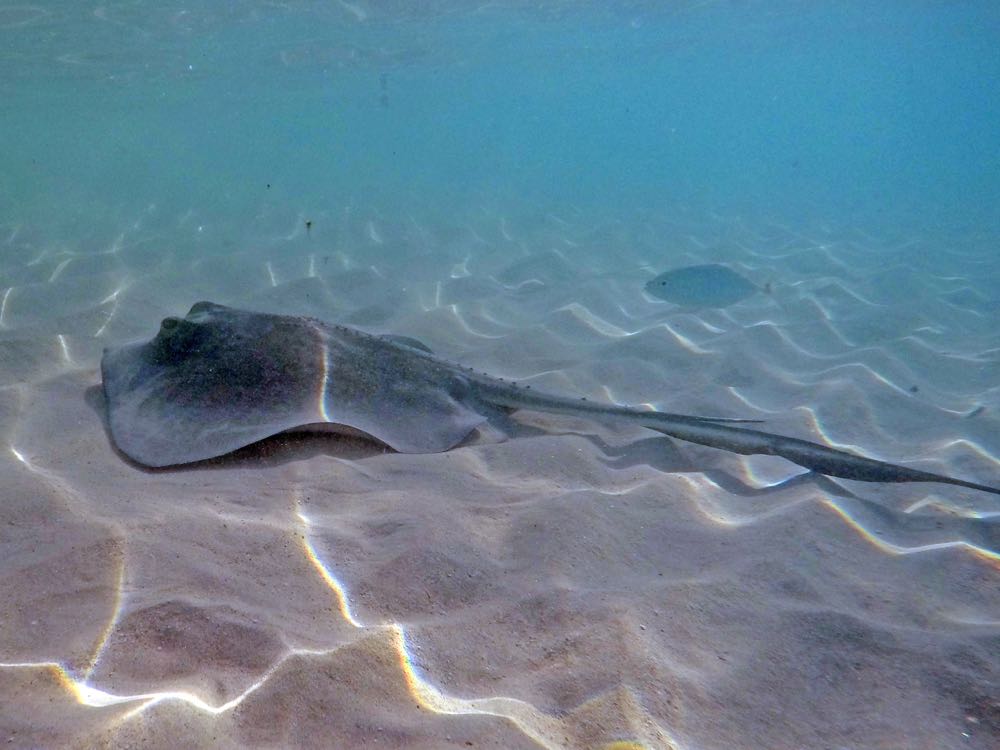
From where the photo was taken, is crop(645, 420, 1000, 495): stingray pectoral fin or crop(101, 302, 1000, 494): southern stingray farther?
crop(645, 420, 1000, 495): stingray pectoral fin

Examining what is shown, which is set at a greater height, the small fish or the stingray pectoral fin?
the stingray pectoral fin

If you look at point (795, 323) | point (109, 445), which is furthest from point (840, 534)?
point (795, 323)

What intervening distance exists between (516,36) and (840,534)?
36.3 metres

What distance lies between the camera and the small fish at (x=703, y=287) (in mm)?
8328

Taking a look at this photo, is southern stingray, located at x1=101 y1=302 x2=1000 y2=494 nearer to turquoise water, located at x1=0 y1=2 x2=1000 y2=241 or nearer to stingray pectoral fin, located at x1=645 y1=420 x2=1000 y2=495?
stingray pectoral fin, located at x1=645 y1=420 x2=1000 y2=495

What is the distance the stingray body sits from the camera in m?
8.33

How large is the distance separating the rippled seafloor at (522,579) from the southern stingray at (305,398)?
175 mm

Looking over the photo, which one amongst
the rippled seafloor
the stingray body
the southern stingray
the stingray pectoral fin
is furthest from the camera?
the stingray body

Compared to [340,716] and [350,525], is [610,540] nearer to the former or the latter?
[350,525]

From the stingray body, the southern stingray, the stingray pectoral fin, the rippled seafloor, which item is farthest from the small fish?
the stingray pectoral fin

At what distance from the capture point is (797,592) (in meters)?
2.63

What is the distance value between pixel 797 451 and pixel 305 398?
3.17 metres

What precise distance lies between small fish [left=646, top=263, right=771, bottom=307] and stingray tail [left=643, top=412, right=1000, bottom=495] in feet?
14.8

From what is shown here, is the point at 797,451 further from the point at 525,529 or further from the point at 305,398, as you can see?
the point at 305,398
